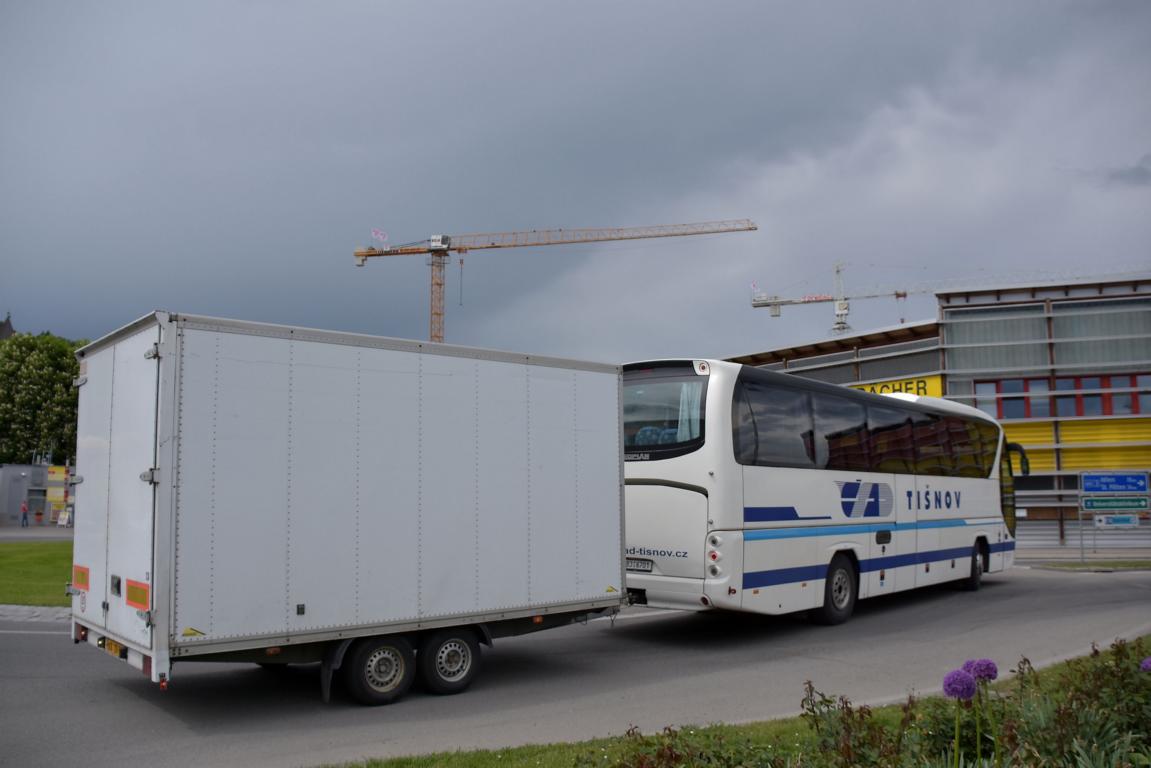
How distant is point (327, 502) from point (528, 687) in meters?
2.96

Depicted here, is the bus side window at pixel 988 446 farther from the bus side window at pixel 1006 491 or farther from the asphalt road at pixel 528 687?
the asphalt road at pixel 528 687

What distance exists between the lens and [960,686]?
3.67 m

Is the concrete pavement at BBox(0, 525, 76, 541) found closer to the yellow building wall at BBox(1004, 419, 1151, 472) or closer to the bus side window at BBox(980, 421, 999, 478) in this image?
the bus side window at BBox(980, 421, 999, 478)

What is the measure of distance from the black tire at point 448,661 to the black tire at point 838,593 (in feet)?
20.7

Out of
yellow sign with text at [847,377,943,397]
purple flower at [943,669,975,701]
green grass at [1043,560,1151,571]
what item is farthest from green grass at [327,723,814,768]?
yellow sign with text at [847,377,943,397]

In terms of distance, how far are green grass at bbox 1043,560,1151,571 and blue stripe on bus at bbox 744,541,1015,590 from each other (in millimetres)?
5015

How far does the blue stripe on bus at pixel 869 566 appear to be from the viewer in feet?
38.6

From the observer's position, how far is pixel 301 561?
7.59 metres

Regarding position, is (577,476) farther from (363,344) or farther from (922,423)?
(922,423)

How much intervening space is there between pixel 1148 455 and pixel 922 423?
646 inches

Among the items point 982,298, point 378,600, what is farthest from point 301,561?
point 982,298

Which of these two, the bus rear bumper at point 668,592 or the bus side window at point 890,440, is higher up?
the bus side window at point 890,440

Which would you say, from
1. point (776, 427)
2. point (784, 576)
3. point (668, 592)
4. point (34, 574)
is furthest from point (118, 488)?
point (34, 574)

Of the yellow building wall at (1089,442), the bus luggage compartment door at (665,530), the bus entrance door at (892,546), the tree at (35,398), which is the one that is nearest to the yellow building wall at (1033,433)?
the yellow building wall at (1089,442)
